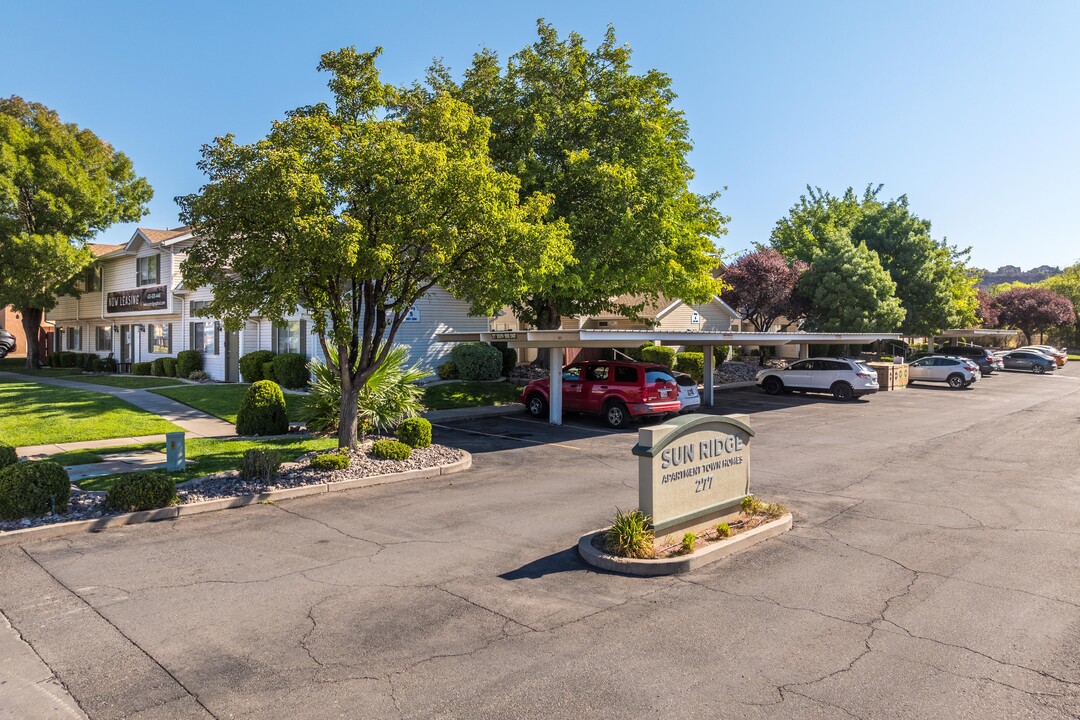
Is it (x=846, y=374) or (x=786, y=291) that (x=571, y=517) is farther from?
(x=786, y=291)

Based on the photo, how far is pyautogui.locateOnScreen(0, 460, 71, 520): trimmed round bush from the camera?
8.77 metres

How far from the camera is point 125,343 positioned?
34.7 m

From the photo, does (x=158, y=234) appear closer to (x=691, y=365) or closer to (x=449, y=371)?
(x=449, y=371)

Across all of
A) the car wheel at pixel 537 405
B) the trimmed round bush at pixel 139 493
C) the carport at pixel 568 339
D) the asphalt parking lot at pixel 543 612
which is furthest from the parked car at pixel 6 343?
the asphalt parking lot at pixel 543 612

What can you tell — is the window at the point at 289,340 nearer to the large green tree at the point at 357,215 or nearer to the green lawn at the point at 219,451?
the green lawn at the point at 219,451

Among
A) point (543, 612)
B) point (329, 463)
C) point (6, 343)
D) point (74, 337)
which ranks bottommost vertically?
point (543, 612)

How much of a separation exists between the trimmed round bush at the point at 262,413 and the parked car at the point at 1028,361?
47872 millimetres

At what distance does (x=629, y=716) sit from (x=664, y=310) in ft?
106

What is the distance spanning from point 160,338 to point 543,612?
102 ft

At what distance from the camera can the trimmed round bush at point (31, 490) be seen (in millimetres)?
8766

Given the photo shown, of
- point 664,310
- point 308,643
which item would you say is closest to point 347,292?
point 308,643

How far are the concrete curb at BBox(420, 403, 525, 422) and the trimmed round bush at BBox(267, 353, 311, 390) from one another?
16.9 ft

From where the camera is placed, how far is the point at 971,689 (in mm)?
4922

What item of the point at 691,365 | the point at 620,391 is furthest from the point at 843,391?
the point at 620,391
